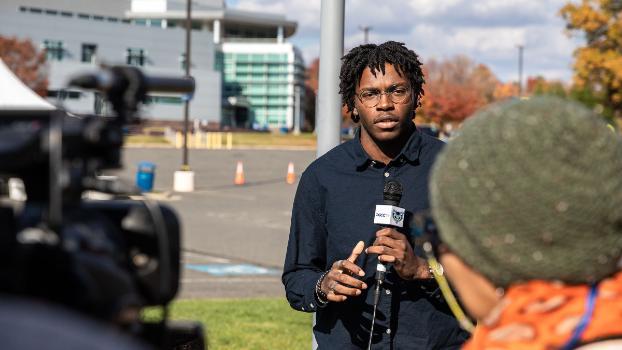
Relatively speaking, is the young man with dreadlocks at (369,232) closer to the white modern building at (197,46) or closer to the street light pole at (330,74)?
the street light pole at (330,74)

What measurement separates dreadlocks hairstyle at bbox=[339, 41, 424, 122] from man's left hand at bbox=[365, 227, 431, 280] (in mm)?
833

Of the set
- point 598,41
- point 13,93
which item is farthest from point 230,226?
point 598,41

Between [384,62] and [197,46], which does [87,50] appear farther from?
[384,62]

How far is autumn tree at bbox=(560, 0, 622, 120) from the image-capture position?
1811 inches

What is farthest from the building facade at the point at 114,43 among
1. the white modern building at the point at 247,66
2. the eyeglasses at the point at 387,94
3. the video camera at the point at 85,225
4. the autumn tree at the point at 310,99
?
the video camera at the point at 85,225

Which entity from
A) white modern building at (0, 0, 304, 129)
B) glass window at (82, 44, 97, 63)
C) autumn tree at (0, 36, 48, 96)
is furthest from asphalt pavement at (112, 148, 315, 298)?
glass window at (82, 44, 97, 63)

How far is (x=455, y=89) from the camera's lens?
340 ft

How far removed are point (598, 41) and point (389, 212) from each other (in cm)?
4574

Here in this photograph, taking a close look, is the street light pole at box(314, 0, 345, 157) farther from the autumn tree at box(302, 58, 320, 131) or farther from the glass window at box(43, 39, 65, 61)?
the autumn tree at box(302, 58, 320, 131)

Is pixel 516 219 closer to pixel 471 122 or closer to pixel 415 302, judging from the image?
pixel 471 122

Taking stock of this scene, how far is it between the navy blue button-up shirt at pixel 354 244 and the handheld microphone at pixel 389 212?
7 cm

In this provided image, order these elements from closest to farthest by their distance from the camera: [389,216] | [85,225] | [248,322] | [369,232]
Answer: [85,225], [389,216], [369,232], [248,322]

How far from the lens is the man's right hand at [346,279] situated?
3.69 meters

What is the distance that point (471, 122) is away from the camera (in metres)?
1.73
